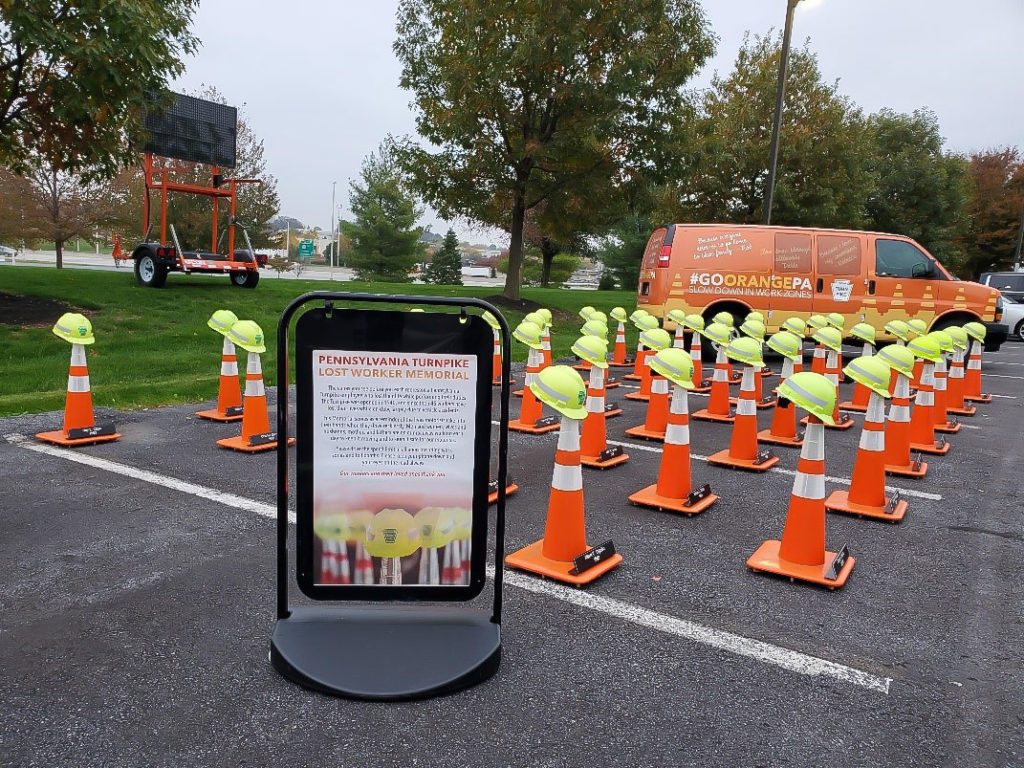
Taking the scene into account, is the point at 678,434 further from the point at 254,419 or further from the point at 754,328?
the point at 254,419

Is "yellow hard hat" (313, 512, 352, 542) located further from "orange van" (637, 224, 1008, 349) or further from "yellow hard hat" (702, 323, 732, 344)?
"orange van" (637, 224, 1008, 349)

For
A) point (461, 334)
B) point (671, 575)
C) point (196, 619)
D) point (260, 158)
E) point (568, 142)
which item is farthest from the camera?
point (260, 158)

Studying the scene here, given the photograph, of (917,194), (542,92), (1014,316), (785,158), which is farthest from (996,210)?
(542,92)

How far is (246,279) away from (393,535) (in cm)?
1608

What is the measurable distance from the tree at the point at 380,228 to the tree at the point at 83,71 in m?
36.0

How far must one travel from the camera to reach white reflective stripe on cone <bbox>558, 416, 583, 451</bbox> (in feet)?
13.1

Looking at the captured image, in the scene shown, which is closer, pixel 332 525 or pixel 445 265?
pixel 332 525

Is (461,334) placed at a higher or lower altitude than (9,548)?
higher

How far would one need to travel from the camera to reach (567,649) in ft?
10.8

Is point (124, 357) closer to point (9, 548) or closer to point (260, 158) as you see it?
point (9, 548)

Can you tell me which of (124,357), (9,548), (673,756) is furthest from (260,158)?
(673,756)

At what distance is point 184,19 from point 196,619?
13154 mm

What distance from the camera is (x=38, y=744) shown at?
251 centimetres

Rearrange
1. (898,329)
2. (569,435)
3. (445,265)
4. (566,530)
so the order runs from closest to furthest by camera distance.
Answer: (569,435) → (566,530) → (898,329) → (445,265)
